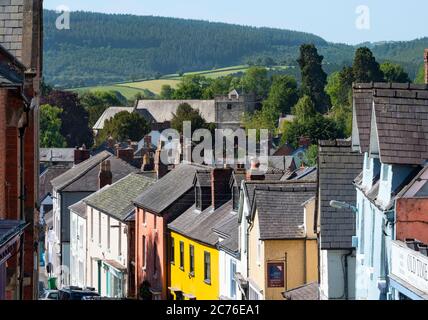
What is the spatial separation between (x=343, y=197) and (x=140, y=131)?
496 feet

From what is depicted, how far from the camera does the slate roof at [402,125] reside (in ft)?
75.7

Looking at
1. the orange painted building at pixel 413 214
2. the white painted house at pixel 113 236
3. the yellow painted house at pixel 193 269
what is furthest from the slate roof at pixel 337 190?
the white painted house at pixel 113 236

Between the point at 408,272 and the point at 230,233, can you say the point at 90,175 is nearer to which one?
the point at 230,233

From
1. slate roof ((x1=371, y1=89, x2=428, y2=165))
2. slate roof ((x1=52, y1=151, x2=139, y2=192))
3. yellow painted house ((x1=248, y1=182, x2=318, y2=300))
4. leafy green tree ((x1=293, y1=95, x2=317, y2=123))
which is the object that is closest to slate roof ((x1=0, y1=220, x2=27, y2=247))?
slate roof ((x1=371, y1=89, x2=428, y2=165))

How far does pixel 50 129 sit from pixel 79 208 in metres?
113

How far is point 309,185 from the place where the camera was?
38.4 metres

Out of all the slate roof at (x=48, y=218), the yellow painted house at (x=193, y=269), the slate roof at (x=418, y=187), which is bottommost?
the slate roof at (x=48, y=218)

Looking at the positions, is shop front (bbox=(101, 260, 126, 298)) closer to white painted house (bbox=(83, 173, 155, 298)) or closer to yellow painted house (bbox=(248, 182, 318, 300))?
white painted house (bbox=(83, 173, 155, 298))

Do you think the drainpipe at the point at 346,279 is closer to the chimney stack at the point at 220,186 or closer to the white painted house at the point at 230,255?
the white painted house at the point at 230,255

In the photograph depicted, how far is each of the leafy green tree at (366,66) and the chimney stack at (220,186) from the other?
142 meters

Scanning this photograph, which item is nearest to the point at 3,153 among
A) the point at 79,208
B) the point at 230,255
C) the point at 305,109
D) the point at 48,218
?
the point at 230,255

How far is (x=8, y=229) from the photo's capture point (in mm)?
18047

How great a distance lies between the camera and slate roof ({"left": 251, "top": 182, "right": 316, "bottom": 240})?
3600cm

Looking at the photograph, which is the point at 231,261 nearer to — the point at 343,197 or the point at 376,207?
the point at 343,197
